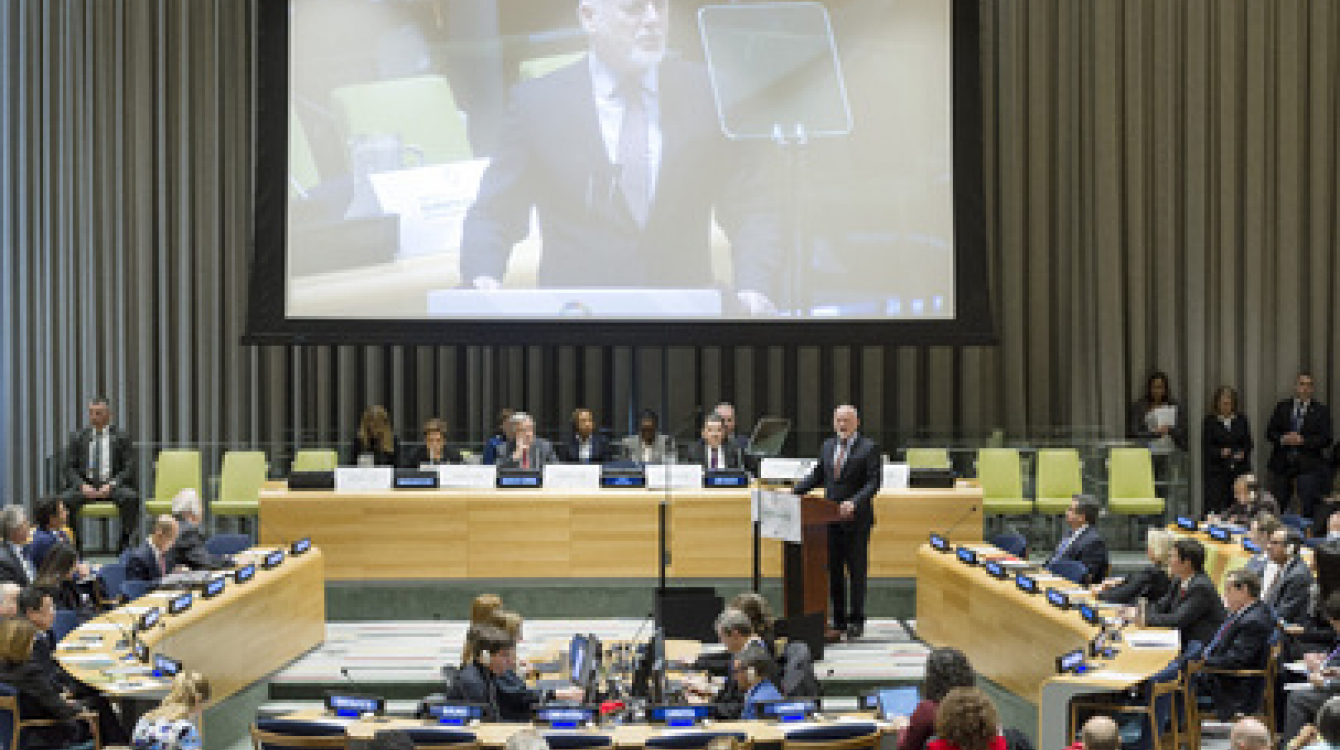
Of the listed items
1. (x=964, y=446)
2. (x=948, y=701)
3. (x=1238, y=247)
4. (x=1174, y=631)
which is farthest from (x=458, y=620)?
(x=1238, y=247)

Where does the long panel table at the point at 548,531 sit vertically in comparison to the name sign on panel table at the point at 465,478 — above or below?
below

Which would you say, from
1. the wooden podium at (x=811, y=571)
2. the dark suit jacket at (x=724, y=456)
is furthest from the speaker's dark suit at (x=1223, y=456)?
the wooden podium at (x=811, y=571)

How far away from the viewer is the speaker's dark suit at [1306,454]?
1728 centimetres

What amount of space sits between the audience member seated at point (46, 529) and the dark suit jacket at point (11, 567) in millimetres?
290

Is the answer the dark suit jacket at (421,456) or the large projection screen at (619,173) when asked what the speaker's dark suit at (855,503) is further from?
the large projection screen at (619,173)

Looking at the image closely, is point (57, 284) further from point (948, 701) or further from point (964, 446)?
point (948, 701)

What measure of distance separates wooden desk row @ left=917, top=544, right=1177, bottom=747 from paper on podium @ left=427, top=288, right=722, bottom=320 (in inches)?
152

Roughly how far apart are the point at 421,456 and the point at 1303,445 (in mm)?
7907

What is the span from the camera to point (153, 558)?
39.1ft

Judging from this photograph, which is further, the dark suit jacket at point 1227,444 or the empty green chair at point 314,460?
the dark suit jacket at point 1227,444

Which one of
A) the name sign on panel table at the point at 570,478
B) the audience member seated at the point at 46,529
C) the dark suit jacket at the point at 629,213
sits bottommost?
the audience member seated at the point at 46,529

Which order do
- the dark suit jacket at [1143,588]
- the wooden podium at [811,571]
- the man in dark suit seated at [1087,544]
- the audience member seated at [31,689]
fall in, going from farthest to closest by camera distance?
the man in dark suit seated at [1087,544]
the wooden podium at [811,571]
the dark suit jacket at [1143,588]
the audience member seated at [31,689]

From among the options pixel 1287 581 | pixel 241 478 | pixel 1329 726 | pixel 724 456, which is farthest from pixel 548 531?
pixel 1329 726

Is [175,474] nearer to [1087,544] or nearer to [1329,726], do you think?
[1087,544]
